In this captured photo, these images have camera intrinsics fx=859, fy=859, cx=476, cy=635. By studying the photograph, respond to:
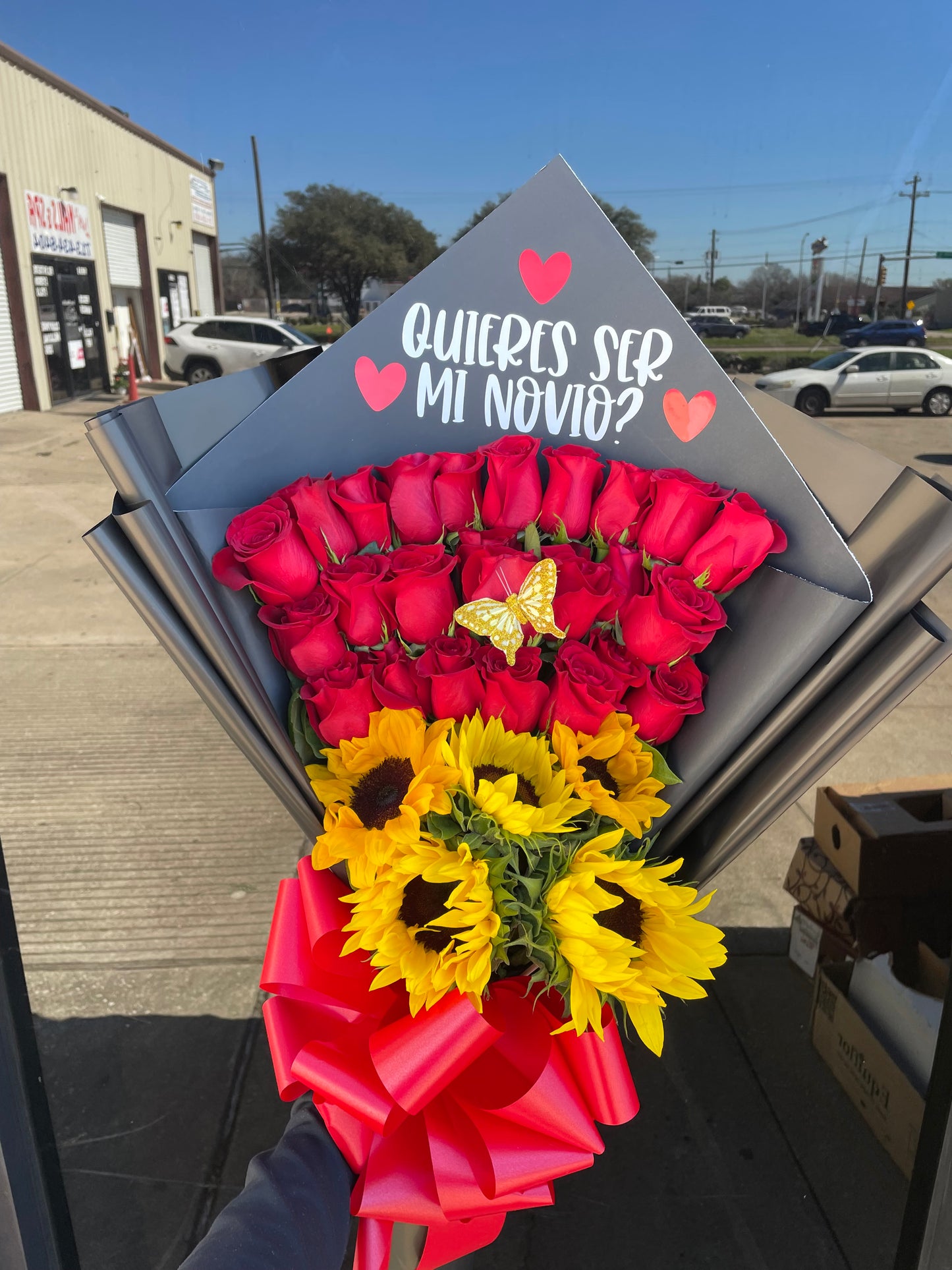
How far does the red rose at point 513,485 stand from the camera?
3.54ft

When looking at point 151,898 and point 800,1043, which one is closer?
point 800,1043

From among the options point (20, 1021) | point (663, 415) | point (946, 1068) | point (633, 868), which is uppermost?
point (663, 415)

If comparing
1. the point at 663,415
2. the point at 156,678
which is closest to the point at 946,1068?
the point at 663,415

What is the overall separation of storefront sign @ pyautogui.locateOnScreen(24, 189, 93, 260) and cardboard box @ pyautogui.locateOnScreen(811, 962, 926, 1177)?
15.8 meters

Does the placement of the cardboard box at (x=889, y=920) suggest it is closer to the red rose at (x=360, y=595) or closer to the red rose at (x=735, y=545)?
the red rose at (x=735, y=545)

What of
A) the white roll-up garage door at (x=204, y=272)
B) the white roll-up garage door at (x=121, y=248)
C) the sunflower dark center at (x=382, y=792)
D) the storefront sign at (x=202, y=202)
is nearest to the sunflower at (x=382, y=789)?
the sunflower dark center at (x=382, y=792)

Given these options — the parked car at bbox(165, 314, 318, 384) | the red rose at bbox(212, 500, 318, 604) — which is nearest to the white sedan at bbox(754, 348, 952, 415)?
the parked car at bbox(165, 314, 318, 384)

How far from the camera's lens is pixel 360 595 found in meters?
1.01

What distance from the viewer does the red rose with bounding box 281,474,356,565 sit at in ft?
3.43

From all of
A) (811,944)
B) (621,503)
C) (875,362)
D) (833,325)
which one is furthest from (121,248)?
(621,503)

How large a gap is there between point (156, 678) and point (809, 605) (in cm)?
432

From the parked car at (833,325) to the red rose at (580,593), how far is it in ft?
33.8

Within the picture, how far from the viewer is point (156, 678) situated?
4723 mm

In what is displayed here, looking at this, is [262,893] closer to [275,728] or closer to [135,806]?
[135,806]
